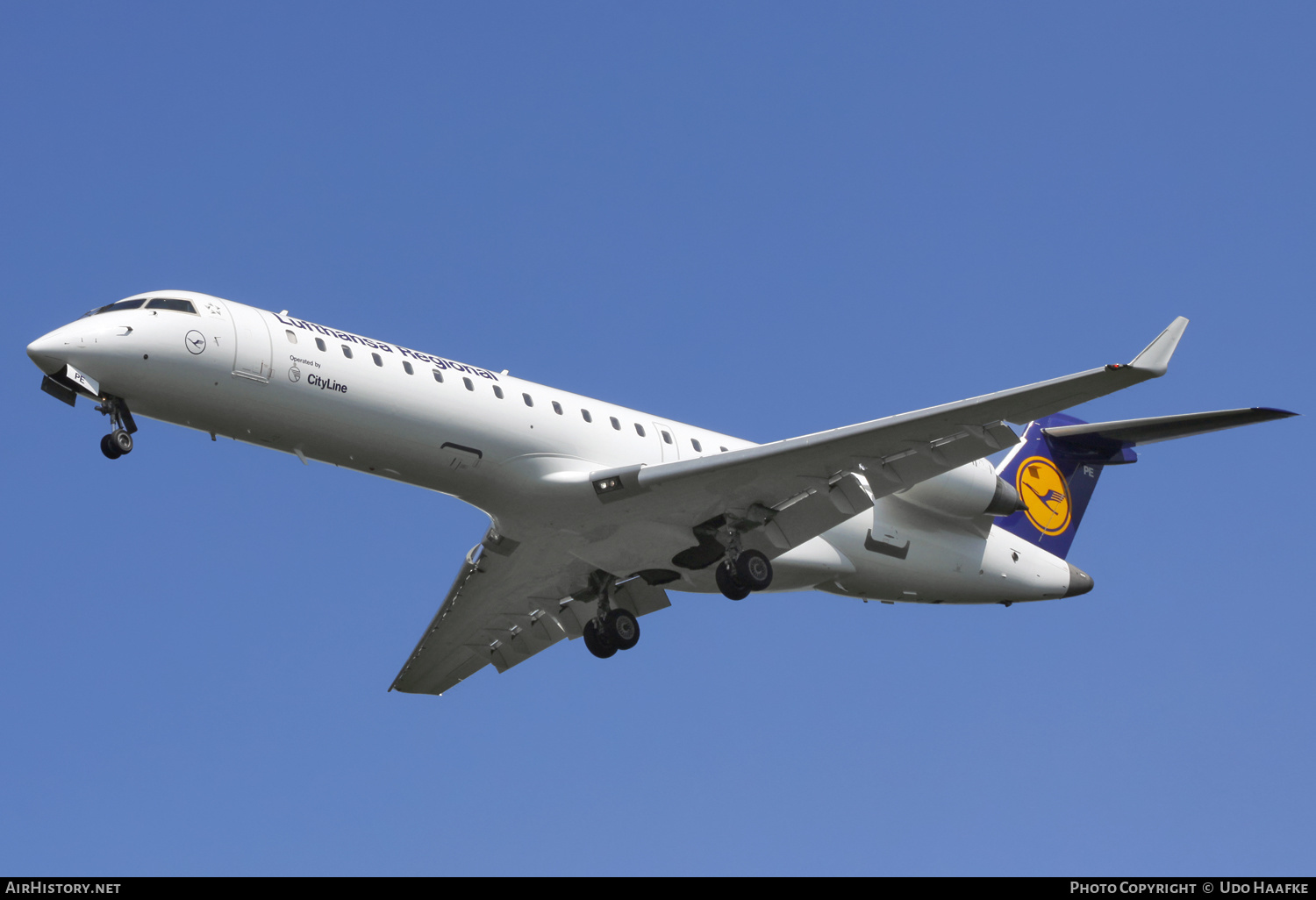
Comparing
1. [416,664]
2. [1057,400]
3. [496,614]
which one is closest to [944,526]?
[1057,400]

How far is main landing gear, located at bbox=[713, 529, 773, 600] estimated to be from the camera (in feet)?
63.2

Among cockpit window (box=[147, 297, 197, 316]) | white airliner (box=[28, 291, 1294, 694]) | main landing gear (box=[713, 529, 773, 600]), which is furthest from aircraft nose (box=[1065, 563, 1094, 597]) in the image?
cockpit window (box=[147, 297, 197, 316])

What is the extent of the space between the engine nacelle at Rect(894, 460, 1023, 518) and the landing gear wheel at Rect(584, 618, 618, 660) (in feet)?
15.6

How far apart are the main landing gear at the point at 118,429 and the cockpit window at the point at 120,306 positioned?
43.1 inches

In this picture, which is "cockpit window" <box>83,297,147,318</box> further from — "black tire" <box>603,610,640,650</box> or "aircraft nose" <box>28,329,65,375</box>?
"black tire" <box>603,610,640,650</box>

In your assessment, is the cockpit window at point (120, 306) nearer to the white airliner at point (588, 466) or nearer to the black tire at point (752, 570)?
the white airliner at point (588, 466)

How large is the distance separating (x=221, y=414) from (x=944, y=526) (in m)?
10.7

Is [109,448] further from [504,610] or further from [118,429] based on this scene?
[504,610]

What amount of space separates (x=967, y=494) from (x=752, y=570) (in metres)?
4.00

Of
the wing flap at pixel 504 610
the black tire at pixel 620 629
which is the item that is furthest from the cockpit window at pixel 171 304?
the black tire at pixel 620 629

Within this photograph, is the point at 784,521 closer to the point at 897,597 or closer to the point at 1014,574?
the point at 897,597

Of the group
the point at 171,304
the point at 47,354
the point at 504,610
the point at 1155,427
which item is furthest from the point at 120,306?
the point at 1155,427
